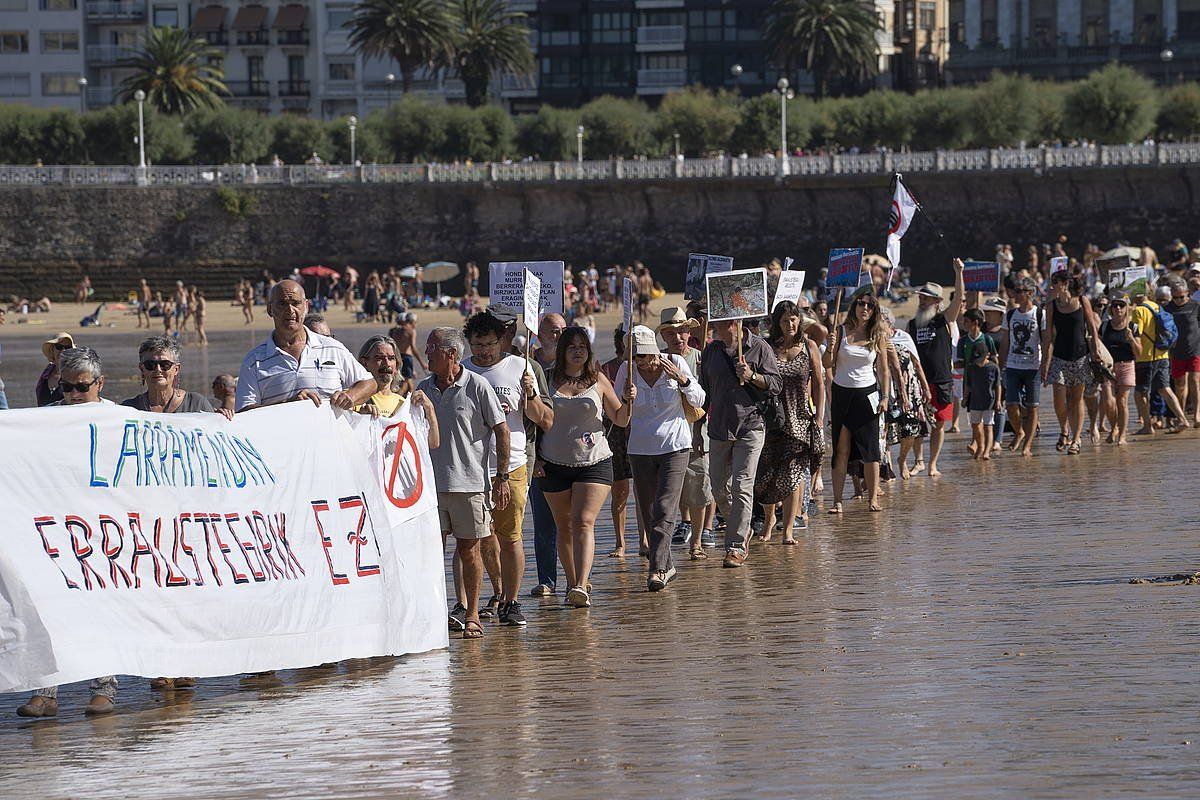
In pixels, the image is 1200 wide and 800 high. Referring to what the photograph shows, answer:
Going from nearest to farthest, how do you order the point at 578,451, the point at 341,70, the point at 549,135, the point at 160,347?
the point at 160,347 < the point at 578,451 < the point at 549,135 < the point at 341,70

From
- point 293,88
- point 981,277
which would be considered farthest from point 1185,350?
point 293,88

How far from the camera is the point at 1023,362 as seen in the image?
17.1m

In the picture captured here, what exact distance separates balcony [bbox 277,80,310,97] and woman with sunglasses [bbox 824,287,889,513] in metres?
78.3

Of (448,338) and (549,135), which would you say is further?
(549,135)

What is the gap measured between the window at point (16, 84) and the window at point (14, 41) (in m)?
1.12

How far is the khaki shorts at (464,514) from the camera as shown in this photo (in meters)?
9.52

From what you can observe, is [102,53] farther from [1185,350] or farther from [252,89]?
[1185,350]

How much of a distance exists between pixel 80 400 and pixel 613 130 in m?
68.2

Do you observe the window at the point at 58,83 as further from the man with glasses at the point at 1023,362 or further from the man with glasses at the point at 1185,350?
the man with glasses at the point at 1023,362

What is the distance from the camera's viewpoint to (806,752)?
22.8 ft

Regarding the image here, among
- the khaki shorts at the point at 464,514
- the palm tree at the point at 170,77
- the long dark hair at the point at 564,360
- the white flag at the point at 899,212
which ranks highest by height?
the palm tree at the point at 170,77

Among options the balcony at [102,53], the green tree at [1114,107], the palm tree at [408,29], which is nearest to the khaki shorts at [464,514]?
the green tree at [1114,107]

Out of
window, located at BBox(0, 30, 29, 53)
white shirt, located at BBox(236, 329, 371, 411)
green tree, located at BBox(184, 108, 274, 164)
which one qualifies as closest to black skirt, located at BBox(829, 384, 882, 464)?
white shirt, located at BBox(236, 329, 371, 411)

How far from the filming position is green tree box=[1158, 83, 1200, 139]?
72812 millimetres
